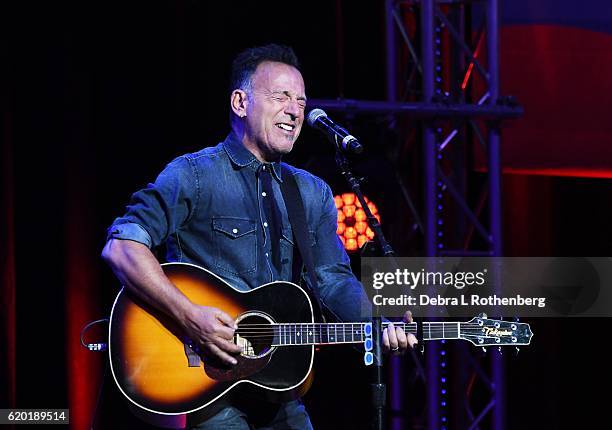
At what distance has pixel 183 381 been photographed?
3498mm

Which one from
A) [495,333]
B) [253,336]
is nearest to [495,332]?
[495,333]

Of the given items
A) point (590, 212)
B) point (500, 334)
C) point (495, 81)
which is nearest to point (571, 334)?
point (590, 212)

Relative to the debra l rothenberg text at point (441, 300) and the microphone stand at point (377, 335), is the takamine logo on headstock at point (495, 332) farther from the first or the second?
the debra l rothenberg text at point (441, 300)

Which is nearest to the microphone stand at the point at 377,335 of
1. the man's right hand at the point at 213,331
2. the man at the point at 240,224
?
the man at the point at 240,224

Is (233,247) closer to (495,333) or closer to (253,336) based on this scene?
(253,336)

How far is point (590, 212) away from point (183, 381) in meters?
5.01

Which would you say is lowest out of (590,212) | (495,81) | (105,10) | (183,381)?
(183,381)

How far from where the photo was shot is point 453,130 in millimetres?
6398

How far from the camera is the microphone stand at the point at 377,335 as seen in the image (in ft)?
10.5

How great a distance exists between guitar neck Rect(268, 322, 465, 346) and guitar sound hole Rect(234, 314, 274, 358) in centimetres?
3

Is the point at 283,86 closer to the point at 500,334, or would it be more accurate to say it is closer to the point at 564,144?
the point at 500,334

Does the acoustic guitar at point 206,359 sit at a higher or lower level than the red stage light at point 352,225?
lower

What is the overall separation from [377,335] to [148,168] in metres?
3.35

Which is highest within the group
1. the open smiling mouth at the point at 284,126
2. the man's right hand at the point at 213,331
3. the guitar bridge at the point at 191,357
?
the open smiling mouth at the point at 284,126
